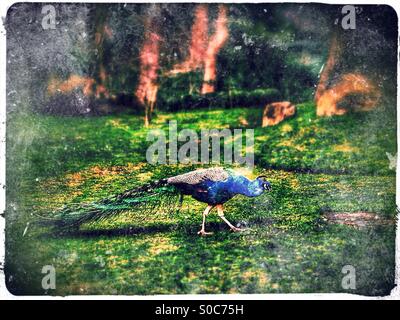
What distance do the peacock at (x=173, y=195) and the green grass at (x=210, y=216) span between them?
63 mm

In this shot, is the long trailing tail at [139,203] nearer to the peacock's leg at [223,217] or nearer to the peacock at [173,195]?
the peacock at [173,195]

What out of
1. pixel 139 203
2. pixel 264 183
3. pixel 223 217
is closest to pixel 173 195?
pixel 139 203

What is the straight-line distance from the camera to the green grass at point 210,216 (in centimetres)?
383

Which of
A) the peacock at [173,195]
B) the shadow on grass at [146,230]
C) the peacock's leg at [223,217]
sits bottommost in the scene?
the shadow on grass at [146,230]

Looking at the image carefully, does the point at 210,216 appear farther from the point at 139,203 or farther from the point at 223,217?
the point at 139,203

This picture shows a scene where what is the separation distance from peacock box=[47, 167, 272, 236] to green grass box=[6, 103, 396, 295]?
2.5 inches

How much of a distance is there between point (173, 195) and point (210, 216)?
12.9 inches

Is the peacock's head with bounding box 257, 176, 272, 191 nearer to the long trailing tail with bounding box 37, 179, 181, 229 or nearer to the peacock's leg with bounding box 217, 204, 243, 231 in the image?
the peacock's leg with bounding box 217, 204, 243, 231

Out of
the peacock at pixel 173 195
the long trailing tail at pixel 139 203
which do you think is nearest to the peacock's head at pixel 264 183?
the peacock at pixel 173 195

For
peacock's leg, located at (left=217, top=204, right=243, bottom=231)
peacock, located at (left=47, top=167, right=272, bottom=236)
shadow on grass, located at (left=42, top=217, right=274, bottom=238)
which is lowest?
shadow on grass, located at (left=42, top=217, right=274, bottom=238)

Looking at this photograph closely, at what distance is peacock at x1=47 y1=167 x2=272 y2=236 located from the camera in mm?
3861

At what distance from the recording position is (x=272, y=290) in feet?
12.6

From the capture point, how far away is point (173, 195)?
12.8ft

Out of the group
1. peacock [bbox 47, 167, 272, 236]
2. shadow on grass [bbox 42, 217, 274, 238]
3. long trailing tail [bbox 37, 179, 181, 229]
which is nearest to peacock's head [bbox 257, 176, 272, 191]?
peacock [bbox 47, 167, 272, 236]
